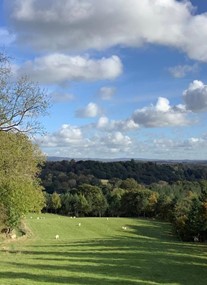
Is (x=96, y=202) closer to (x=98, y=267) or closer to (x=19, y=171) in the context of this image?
(x=19, y=171)

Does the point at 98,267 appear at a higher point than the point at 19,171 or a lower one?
lower

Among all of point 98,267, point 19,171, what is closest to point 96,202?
point 19,171

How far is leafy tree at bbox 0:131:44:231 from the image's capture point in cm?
2886

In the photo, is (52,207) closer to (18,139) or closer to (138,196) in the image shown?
(138,196)

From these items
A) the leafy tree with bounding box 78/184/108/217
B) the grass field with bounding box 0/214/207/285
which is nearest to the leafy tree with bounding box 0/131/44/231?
the grass field with bounding box 0/214/207/285

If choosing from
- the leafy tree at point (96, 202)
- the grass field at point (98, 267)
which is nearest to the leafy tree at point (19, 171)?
the grass field at point (98, 267)

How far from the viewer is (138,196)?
11900 cm

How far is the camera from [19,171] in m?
30.5

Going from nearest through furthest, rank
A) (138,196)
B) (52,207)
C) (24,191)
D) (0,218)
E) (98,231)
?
(24,191) → (0,218) → (98,231) → (138,196) → (52,207)

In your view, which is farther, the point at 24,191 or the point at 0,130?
the point at 24,191

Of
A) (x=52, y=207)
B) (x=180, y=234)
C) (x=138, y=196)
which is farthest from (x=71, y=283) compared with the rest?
(x=52, y=207)

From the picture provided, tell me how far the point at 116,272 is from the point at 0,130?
1194 centimetres

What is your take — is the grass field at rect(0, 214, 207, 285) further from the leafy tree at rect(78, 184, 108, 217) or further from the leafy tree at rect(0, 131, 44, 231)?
the leafy tree at rect(78, 184, 108, 217)

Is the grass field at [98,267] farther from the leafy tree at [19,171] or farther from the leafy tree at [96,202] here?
the leafy tree at [96,202]
